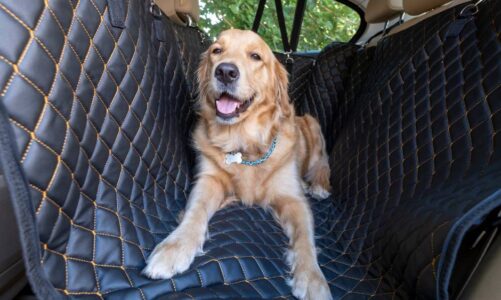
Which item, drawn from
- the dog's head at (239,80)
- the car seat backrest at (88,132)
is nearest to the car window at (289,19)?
the dog's head at (239,80)

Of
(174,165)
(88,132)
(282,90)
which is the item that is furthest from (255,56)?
(88,132)

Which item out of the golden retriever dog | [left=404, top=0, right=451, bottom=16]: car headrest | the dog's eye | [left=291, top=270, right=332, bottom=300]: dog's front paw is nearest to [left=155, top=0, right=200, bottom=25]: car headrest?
the golden retriever dog

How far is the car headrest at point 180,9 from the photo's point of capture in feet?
8.52

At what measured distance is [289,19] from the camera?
409 centimetres

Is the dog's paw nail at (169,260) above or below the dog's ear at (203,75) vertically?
below

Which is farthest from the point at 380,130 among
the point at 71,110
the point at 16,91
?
the point at 16,91

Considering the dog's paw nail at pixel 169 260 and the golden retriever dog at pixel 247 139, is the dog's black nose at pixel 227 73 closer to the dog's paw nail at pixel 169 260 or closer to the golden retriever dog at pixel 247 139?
the golden retriever dog at pixel 247 139

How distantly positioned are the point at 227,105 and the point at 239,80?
0.17 m

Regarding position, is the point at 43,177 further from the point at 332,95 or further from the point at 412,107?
the point at 332,95

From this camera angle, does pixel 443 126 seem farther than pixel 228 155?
No

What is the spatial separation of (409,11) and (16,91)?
2.28 m

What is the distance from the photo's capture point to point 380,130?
1.87 m

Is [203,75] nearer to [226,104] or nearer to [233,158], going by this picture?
[226,104]

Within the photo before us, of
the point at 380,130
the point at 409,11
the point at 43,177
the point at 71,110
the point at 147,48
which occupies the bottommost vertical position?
the point at 43,177
